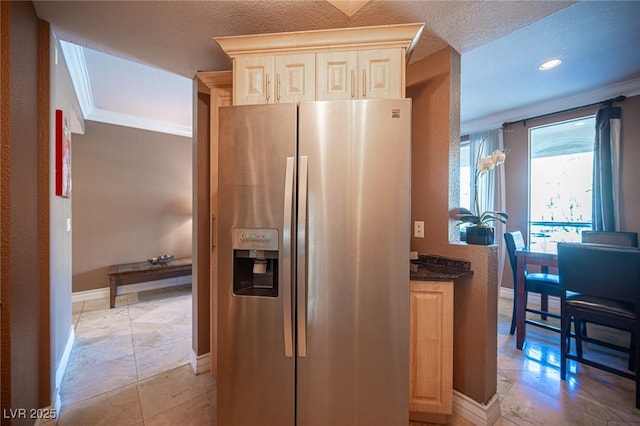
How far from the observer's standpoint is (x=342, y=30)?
137 cm

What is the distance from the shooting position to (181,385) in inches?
75.3

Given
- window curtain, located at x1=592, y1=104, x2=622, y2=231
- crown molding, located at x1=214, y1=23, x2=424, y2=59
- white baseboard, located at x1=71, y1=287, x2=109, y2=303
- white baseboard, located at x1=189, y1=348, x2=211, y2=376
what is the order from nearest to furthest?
crown molding, located at x1=214, y1=23, x2=424, y2=59 → white baseboard, located at x1=189, y1=348, x2=211, y2=376 → window curtain, located at x1=592, y1=104, x2=622, y2=231 → white baseboard, located at x1=71, y1=287, x2=109, y2=303

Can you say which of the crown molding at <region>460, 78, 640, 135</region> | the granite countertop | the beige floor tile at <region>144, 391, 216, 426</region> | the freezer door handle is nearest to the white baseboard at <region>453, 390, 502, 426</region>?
the granite countertop

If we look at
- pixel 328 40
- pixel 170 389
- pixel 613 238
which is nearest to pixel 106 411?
pixel 170 389

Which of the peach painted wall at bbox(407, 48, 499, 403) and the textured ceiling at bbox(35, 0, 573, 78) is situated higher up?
the textured ceiling at bbox(35, 0, 573, 78)

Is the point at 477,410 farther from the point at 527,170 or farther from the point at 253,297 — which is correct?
the point at 527,170

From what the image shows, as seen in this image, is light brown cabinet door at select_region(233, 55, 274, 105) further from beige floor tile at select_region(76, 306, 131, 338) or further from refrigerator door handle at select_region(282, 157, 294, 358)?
beige floor tile at select_region(76, 306, 131, 338)

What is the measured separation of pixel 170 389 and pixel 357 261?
1.82 meters

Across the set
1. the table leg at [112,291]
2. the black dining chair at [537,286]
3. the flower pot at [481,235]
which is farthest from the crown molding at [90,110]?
the black dining chair at [537,286]

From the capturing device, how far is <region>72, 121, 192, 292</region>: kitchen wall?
3547 millimetres

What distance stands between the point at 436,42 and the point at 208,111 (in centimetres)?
179

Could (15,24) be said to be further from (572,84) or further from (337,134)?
(572,84)

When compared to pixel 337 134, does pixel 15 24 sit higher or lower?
higher

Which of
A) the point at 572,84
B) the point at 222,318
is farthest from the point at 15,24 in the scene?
the point at 572,84
